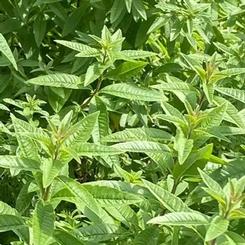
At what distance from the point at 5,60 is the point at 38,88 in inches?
9.6

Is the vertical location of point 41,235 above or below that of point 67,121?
below

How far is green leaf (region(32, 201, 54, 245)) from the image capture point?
1.57 meters

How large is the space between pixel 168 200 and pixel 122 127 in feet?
3.84

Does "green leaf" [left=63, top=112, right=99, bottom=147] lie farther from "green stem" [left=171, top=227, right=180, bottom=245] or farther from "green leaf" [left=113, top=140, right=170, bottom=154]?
"green stem" [left=171, top=227, right=180, bottom=245]

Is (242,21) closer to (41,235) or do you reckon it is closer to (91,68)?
(91,68)

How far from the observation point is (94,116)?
175 cm

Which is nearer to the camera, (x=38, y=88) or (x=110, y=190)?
(x=110, y=190)

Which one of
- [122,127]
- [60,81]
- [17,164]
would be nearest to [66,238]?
[17,164]

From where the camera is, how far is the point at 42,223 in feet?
5.29

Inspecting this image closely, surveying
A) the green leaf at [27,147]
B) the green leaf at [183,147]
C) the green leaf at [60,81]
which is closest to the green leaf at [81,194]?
the green leaf at [27,147]

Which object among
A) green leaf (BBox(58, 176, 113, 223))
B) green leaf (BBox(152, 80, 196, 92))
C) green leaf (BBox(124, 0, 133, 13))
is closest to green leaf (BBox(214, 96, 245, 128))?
green leaf (BBox(152, 80, 196, 92))

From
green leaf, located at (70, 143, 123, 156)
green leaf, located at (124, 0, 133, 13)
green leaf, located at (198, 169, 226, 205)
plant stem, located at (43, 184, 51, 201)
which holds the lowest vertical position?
plant stem, located at (43, 184, 51, 201)

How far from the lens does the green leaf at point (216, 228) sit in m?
1.45

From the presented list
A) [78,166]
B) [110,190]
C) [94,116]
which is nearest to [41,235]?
[110,190]
